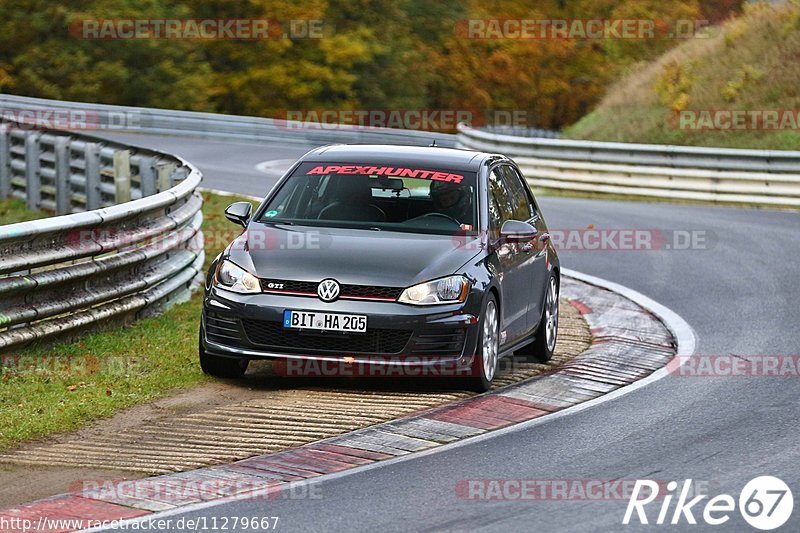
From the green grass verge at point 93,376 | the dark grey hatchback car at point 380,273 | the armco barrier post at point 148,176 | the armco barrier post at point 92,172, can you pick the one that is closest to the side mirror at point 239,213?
the dark grey hatchback car at point 380,273

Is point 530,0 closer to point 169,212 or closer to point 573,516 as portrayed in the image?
point 169,212

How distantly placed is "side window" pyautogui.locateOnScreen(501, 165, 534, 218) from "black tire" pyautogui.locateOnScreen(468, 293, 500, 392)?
1389 millimetres

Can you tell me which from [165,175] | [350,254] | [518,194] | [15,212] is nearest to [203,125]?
[15,212]

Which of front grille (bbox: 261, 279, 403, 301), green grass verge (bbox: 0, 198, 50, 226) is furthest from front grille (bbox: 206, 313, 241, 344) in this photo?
green grass verge (bbox: 0, 198, 50, 226)

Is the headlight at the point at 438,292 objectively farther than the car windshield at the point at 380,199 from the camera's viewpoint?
No

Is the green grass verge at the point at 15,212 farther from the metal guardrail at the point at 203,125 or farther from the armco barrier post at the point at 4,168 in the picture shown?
the metal guardrail at the point at 203,125

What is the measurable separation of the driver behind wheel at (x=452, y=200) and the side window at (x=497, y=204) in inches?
7.4

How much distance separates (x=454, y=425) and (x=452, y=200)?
2.31 m

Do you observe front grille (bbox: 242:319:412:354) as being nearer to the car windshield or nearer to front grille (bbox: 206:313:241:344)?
front grille (bbox: 206:313:241:344)

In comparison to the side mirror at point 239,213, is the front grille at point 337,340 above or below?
below

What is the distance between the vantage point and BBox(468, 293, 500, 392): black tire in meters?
9.66

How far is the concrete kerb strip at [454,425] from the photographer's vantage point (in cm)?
686

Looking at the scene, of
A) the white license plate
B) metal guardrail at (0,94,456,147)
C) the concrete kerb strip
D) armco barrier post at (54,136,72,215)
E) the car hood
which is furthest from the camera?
metal guardrail at (0,94,456,147)

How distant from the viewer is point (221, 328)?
969 centimetres
